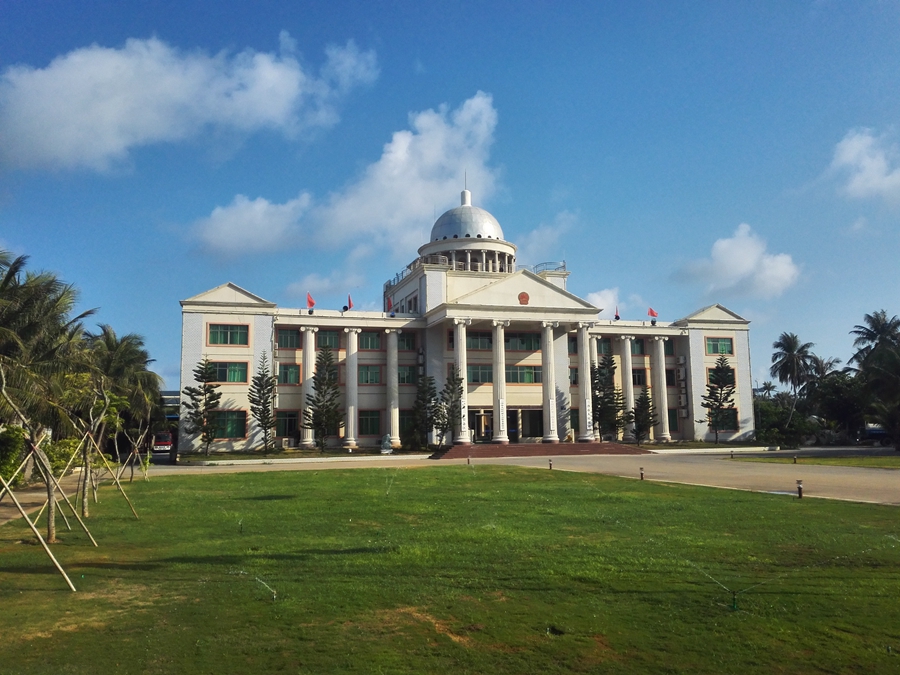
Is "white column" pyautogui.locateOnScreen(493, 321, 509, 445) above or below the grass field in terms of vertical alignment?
above

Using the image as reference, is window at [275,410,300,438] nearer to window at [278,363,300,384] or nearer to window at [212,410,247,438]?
window at [278,363,300,384]

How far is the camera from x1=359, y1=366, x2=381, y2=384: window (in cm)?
4850

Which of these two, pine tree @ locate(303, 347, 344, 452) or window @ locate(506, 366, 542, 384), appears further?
window @ locate(506, 366, 542, 384)

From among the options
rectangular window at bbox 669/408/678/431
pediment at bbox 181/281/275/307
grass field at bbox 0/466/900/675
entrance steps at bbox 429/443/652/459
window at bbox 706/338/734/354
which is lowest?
entrance steps at bbox 429/443/652/459

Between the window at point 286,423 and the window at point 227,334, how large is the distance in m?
5.43

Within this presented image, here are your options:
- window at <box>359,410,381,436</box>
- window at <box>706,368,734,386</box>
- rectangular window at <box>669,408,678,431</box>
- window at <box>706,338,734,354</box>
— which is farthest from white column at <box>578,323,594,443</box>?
window at <box>359,410,381,436</box>

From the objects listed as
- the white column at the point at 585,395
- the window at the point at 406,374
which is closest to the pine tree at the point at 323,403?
the window at the point at 406,374

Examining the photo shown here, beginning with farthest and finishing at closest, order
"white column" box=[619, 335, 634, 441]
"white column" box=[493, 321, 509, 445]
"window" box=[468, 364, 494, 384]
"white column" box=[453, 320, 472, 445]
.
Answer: "white column" box=[619, 335, 634, 441], "window" box=[468, 364, 494, 384], "white column" box=[493, 321, 509, 445], "white column" box=[453, 320, 472, 445]

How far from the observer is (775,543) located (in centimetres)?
Result: 1145

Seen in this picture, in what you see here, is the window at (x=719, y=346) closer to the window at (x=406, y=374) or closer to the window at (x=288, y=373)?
the window at (x=406, y=374)

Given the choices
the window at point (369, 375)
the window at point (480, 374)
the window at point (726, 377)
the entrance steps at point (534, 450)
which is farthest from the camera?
the window at point (726, 377)

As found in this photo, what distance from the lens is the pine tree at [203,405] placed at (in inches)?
1668

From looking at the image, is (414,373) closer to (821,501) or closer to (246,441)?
(246,441)

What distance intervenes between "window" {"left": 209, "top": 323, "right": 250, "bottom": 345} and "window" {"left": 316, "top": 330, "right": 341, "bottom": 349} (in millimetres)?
4894
